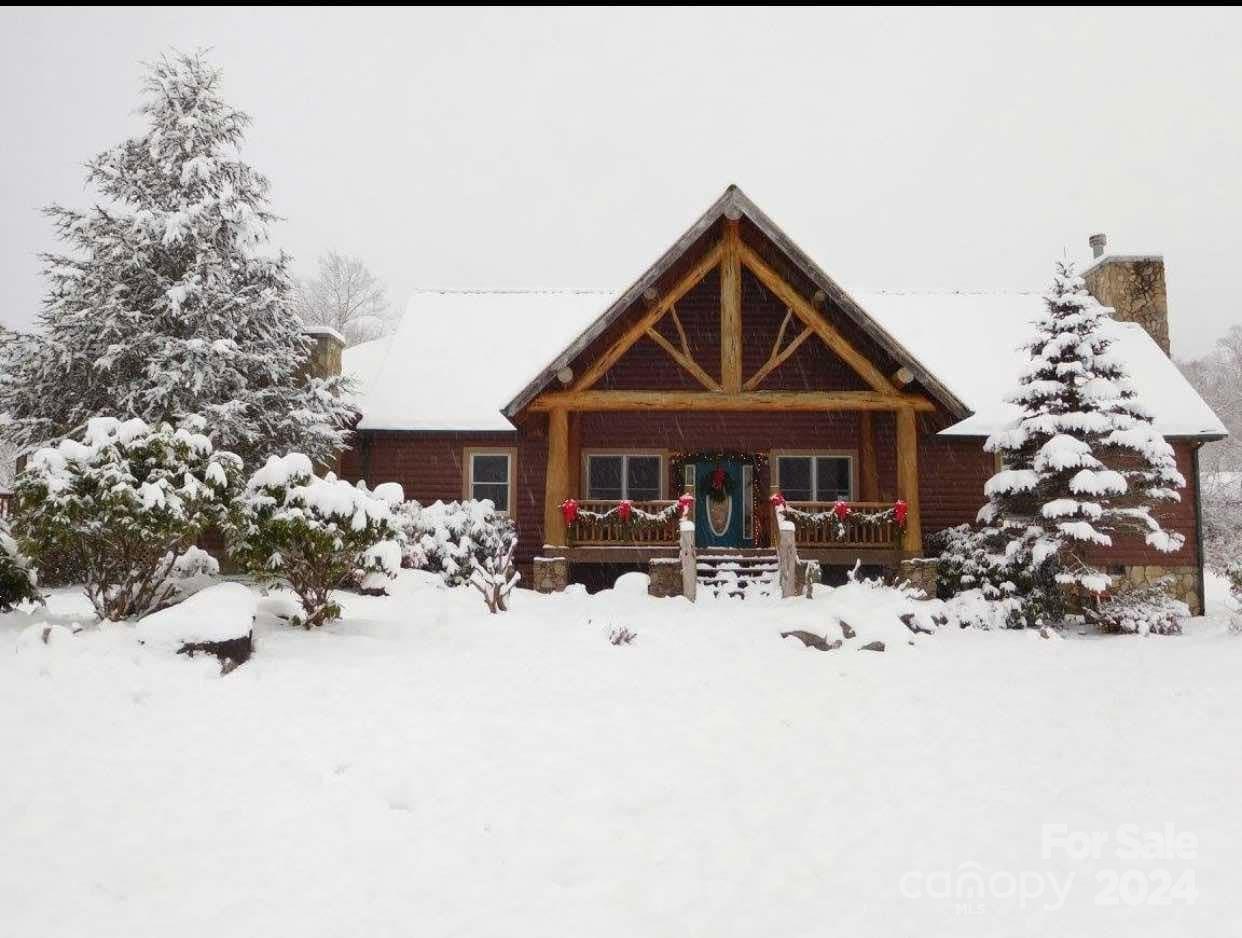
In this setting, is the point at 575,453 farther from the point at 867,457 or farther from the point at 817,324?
the point at 867,457

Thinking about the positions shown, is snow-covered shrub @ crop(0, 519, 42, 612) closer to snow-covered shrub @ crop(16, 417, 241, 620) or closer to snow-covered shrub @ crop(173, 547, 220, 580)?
snow-covered shrub @ crop(16, 417, 241, 620)

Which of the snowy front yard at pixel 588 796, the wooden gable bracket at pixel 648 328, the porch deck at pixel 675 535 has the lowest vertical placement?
the snowy front yard at pixel 588 796

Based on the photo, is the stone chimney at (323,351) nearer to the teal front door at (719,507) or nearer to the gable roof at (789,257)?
the gable roof at (789,257)

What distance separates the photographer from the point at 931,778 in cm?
590

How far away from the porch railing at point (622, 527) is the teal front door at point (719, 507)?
7.66 ft

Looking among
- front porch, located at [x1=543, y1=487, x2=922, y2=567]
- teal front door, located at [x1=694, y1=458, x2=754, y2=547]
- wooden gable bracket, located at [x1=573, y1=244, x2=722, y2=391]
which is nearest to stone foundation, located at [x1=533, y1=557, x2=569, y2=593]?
front porch, located at [x1=543, y1=487, x2=922, y2=567]

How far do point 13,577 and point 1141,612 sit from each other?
1508cm

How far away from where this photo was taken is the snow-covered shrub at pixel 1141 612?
12695 millimetres

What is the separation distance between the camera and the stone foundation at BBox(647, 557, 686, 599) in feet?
43.4

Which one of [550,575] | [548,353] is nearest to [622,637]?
[550,575]

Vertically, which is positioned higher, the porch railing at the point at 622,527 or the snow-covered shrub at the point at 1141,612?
the porch railing at the point at 622,527

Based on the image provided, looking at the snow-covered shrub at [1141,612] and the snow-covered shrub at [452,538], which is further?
the snow-covered shrub at [452,538]

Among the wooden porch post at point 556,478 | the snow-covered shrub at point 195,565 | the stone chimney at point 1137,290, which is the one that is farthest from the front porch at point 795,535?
the stone chimney at point 1137,290

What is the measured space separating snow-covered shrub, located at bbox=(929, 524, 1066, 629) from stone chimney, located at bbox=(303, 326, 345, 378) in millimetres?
12874
